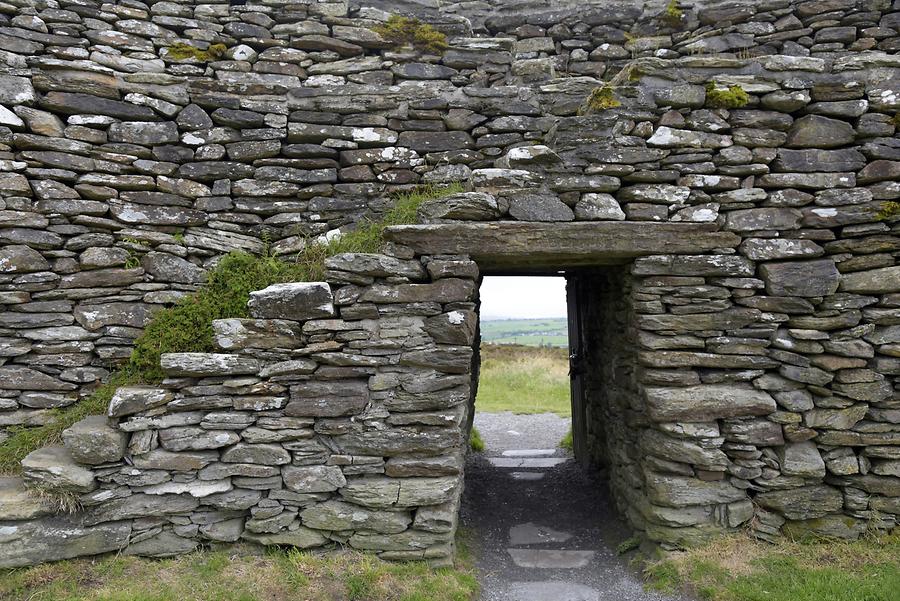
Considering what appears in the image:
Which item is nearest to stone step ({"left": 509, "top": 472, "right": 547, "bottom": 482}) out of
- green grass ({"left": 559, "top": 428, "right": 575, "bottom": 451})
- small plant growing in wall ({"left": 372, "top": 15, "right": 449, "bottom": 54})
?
green grass ({"left": 559, "top": 428, "right": 575, "bottom": 451})

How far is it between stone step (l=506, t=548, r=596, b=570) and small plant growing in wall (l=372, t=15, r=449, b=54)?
5729 millimetres

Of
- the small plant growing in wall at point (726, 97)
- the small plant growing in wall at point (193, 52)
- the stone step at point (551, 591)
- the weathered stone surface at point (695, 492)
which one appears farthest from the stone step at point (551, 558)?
the small plant growing in wall at point (193, 52)

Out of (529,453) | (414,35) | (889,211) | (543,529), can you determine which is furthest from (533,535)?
(414,35)

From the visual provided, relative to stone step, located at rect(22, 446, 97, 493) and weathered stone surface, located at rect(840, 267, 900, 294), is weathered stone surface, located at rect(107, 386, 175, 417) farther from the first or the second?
weathered stone surface, located at rect(840, 267, 900, 294)

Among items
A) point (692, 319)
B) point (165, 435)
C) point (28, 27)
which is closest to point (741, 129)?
point (692, 319)

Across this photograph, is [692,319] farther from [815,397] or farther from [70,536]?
[70,536]

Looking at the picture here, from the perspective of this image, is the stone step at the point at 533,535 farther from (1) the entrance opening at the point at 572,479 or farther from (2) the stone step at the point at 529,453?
(2) the stone step at the point at 529,453

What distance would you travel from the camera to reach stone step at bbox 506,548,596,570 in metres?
Answer: 5.47

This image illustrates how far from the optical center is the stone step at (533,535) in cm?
607

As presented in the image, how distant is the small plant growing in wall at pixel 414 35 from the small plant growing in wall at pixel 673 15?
3.21 m

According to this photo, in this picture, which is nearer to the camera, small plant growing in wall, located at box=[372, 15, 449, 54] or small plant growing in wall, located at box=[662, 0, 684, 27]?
small plant growing in wall, located at box=[372, 15, 449, 54]

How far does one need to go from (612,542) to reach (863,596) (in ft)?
7.40

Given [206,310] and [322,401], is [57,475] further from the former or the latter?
[322,401]

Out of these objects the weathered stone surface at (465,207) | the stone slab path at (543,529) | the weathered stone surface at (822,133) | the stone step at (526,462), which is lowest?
the stone step at (526,462)
